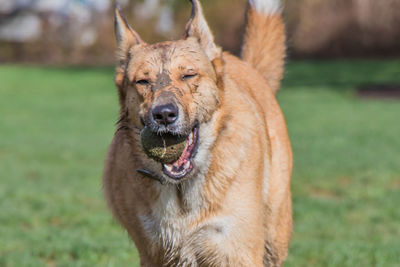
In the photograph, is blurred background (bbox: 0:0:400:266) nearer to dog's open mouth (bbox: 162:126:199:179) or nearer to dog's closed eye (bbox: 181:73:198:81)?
A: dog's closed eye (bbox: 181:73:198:81)

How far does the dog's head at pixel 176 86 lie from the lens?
4.09 metres

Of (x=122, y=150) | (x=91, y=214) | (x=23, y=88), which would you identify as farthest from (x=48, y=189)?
(x=23, y=88)

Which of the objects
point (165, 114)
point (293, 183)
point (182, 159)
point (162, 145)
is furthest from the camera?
point (293, 183)

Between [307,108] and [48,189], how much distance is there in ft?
39.5

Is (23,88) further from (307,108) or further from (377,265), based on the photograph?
(377,265)

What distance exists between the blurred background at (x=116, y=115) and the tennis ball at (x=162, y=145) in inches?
64.5

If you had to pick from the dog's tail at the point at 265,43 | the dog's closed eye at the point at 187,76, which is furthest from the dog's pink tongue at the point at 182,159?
the dog's tail at the point at 265,43

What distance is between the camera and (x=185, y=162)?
14.0 ft

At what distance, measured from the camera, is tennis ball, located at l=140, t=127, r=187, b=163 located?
13.7 feet

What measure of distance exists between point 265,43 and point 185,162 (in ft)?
7.40

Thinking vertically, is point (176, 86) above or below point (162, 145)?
above

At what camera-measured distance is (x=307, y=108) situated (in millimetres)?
20234

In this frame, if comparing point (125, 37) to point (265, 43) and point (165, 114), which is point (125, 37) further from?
point (265, 43)

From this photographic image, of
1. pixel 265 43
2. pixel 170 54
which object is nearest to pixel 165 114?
pixel 170 54
